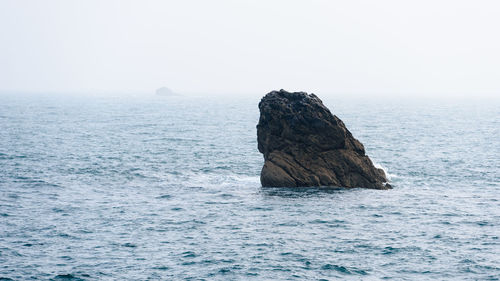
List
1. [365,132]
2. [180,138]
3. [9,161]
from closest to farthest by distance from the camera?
1. [9,161]
2. [180,138]
3. [365,132]

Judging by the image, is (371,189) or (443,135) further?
(443,135)

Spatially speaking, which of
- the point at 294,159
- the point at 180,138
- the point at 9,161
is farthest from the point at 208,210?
the point at 180,138

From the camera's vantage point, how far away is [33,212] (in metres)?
46.6

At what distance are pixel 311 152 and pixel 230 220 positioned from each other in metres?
13.5

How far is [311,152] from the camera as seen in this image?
55.3 meters

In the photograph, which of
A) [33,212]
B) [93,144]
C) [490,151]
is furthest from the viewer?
[93,144]

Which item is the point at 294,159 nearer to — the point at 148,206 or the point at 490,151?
the point at 148,206

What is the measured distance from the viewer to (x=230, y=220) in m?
45.0

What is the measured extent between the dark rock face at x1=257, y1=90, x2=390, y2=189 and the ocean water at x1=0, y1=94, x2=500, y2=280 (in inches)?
72.6

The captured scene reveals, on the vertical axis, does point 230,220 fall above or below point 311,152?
below

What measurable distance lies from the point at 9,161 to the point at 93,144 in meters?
20.8

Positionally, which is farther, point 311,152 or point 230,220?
point 311,152

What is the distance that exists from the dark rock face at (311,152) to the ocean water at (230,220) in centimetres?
185

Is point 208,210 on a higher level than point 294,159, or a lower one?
lower
